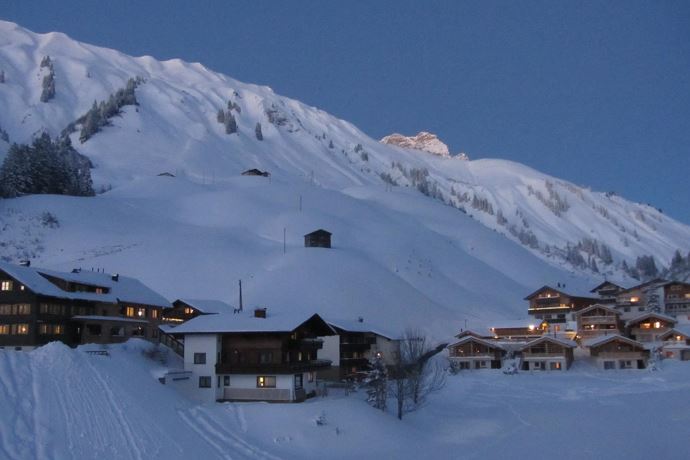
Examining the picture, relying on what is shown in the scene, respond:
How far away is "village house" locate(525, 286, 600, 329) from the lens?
104125mm

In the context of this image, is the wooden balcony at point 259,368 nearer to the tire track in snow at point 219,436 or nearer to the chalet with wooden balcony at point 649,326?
the tire track in snow at point 219,436

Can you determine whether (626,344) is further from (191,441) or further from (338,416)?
(191,441)

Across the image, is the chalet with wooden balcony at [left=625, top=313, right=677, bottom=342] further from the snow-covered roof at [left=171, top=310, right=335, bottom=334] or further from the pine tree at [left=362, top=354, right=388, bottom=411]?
the snow-covered roof at [left=171, top=310, right=335, bottom=334]

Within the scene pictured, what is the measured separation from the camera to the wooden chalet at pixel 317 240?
391ft

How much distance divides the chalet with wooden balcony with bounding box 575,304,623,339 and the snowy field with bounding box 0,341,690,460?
39.8 m

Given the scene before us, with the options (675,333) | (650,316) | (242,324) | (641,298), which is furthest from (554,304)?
(242,324)

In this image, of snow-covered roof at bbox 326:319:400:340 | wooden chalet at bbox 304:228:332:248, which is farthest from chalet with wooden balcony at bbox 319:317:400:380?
wooden chalet at bbox 304:228:332:248

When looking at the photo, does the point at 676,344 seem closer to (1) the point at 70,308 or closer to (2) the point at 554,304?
(2) the point at 554,304

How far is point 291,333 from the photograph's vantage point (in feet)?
152

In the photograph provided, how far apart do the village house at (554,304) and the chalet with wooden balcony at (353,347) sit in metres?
40.2

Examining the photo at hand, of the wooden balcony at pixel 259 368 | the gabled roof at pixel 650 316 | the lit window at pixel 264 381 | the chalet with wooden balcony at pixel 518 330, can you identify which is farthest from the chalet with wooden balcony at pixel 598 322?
the lit window at pixel 264 381

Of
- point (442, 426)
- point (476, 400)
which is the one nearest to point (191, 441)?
point (442, 426)

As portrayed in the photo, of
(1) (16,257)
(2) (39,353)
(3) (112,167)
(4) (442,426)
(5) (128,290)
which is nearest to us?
(2) (39,353)

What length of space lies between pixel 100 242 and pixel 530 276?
9203 centimetres
